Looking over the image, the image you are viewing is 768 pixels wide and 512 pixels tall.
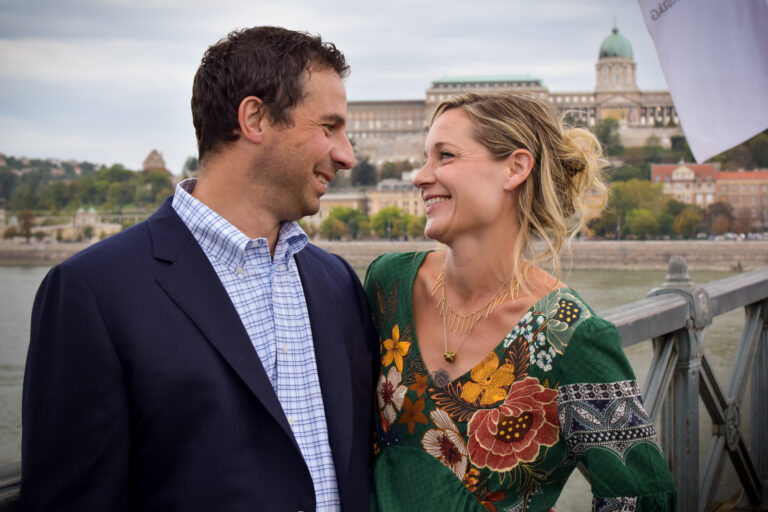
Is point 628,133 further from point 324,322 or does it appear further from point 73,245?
point 324,322

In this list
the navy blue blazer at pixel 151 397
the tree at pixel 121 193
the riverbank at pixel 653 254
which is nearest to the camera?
the navy blue blazer at pixel 151 397

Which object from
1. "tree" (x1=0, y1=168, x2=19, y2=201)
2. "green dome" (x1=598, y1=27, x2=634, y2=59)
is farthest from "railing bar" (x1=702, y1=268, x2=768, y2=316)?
"green dome" (x1=598, y1=27, x2=634, y2=59)

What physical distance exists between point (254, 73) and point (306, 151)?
4.8 inches

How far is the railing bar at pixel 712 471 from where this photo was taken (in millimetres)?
1853

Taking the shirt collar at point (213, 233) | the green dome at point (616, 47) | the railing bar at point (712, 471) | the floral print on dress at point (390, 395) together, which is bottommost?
the railing bar at point (712, 471)

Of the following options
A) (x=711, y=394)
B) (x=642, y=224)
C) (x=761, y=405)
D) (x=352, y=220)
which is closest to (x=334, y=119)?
(x=711, y=394)

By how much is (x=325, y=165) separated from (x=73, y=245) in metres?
29.0

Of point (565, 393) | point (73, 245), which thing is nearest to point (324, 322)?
point (565, 393)

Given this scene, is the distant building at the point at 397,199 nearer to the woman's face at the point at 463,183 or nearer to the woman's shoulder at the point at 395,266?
the woman's shoulder at the point at 395,266

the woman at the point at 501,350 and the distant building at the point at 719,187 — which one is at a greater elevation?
the distant building at the point at 719,187

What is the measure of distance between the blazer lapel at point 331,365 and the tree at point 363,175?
52935 mm

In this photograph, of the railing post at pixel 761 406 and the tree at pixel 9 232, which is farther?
the tree at pixel 9 232

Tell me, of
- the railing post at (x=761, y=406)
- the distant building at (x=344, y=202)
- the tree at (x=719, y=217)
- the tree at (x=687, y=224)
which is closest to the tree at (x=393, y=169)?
the distant building at (x=344, y=202)

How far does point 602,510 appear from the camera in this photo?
102 centimetres
